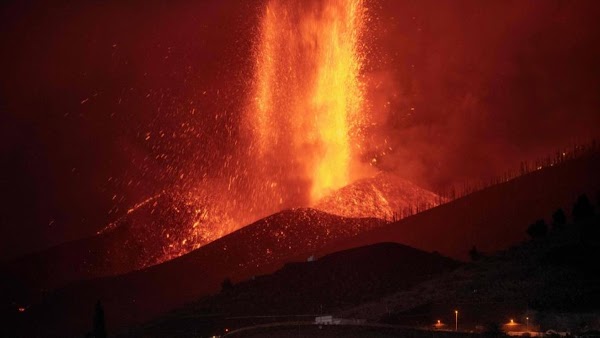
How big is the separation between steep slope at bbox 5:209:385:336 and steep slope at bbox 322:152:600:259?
34.5 feet

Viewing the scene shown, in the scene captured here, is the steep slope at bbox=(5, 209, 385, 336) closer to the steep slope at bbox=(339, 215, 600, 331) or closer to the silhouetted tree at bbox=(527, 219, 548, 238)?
the silhouetted tree at bbox=(527, 219, 548, 238)

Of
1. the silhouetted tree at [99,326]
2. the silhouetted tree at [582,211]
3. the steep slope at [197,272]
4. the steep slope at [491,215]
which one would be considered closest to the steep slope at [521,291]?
the silhouetted tree at [582,211]

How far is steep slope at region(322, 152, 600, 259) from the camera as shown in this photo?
14712 centimetres

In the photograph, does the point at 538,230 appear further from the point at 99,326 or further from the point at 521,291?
the point at 99,326

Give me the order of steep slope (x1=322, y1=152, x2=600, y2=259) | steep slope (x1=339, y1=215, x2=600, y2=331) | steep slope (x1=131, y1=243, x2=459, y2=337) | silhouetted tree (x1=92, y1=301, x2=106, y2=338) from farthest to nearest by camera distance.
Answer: steep slope (x1=322, y1=152, x2=600, y2=259), steep slope (x1=131, y1=243, x2=459, y2=337), silhouetted tree (x1=92, y1=301, x2=106, y2=338), steep slope (x1=339, y1=215, x2=600, y2=331)

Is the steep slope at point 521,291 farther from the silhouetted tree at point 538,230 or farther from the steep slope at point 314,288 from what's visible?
the steep slope at point 314,288

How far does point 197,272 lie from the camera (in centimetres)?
16625

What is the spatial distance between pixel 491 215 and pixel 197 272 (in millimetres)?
44651

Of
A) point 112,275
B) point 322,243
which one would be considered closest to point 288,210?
point 322,243

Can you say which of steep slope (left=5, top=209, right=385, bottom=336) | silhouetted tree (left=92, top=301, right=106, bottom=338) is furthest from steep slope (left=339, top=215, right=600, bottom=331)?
steep slope (left=5, top=209, right=385, bottom=336)

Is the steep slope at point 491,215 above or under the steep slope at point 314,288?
above

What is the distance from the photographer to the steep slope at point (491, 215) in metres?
147

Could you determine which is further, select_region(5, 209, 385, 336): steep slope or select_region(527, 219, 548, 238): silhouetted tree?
select_region(5, 209, 385, 336): steep slope

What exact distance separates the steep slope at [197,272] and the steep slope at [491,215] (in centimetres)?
1053
